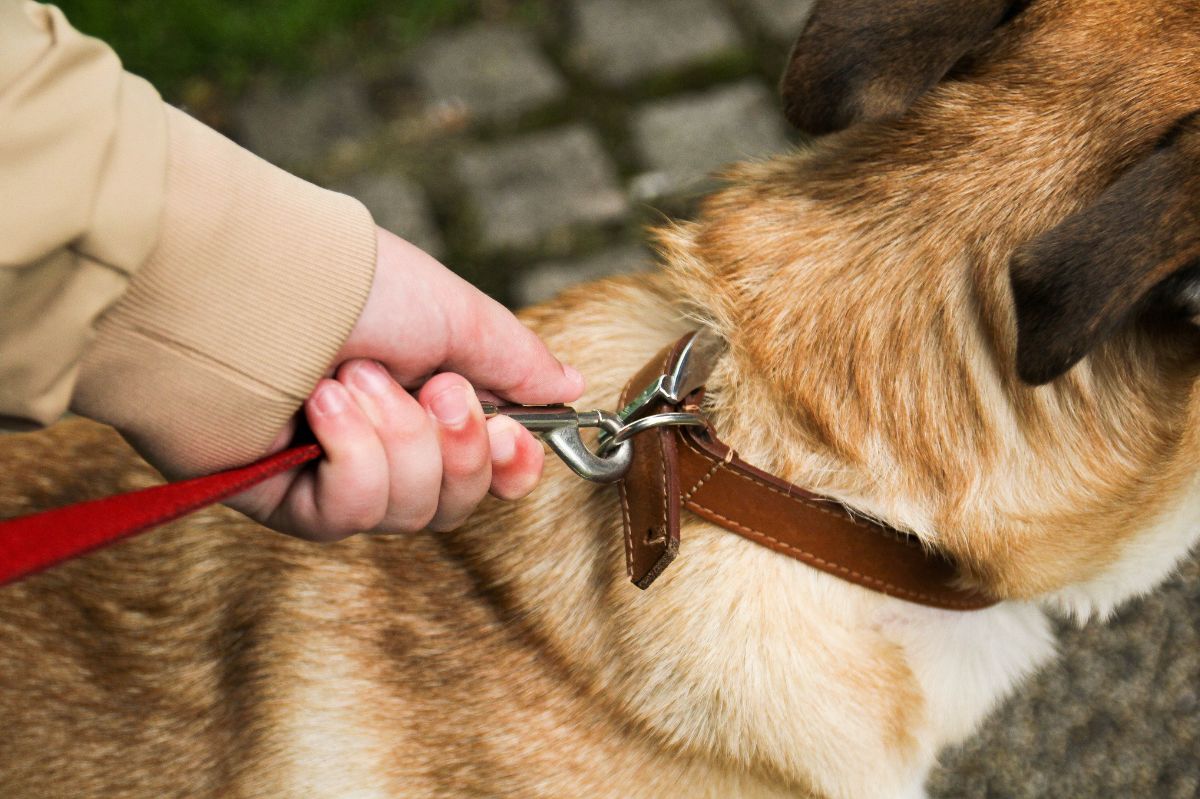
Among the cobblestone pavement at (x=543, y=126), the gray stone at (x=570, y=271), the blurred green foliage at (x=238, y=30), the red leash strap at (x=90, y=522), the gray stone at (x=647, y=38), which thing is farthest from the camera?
the blurred green foliage at (x=238, y=30)

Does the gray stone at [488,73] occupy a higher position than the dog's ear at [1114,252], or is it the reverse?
the dog's ear at [1114,252]

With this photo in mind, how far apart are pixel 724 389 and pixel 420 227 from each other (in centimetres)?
232

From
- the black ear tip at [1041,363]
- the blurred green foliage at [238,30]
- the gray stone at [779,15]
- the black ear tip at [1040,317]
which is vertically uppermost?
the black ear tip at [1040,317]

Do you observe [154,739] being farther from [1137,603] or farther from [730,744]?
[1137,603]

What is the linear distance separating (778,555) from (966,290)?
1.72 feet

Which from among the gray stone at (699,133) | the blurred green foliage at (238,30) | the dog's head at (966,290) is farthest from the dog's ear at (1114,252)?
the blurred green foliage at (238,30)

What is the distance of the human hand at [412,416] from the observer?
4.99ft

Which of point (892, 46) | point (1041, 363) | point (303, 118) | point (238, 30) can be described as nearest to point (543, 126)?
point (303, 118)

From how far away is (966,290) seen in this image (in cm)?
165

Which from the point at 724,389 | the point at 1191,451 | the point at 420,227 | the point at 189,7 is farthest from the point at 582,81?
the point at 1191,451

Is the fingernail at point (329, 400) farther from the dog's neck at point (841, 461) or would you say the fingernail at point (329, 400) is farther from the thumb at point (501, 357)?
the dog's neck at point (841, 461)

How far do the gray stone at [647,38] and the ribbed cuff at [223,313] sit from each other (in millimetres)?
2822

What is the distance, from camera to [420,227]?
3.85 m

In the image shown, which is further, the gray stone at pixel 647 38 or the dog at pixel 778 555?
the gray stone at pixel 647 38
